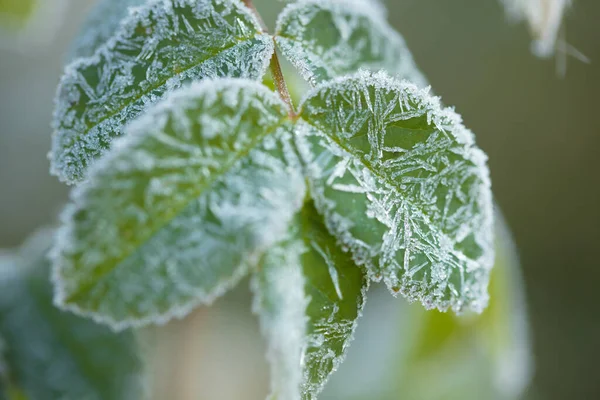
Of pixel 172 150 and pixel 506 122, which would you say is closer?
pixel 172 150

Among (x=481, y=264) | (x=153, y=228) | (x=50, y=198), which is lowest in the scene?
(x=50, y=198)

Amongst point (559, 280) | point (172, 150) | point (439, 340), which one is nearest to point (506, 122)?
point (559, 280)

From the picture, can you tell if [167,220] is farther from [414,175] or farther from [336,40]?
[336,40]

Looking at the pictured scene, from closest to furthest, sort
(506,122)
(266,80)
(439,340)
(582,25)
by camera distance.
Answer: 1. (266,80)
2. (439,340)
3. (582,25)
4. (506,122)

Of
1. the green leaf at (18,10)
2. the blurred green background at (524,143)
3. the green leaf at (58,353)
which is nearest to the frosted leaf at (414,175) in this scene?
the green leaf at (58,353)

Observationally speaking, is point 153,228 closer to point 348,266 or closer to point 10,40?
point 348,266

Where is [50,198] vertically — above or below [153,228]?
below

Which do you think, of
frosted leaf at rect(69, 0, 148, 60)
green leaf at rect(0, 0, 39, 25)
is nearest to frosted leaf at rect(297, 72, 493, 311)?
frosted leaf at rect(69, 0, 148, 60)
